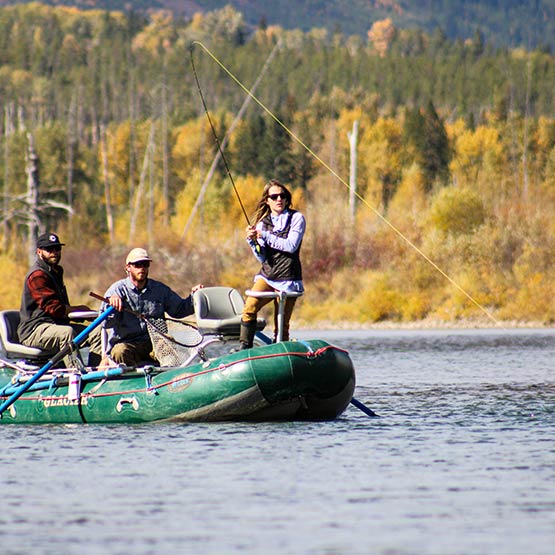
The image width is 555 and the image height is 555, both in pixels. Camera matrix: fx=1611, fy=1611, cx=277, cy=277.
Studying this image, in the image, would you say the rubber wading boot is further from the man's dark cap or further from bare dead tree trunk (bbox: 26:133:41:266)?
bare dead tree trunk (bbox: 26:133:41:266)

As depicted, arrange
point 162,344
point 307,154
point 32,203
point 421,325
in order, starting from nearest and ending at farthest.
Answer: point 162,344 → point 421,325 → point 32,203 → point 307,154

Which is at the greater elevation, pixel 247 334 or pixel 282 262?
pixel 282 262

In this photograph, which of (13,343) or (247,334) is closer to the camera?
(247,334)

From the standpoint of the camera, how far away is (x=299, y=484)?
31.5 feet

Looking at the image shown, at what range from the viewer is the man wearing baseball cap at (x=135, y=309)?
492 inches

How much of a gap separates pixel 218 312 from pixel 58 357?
131 cm

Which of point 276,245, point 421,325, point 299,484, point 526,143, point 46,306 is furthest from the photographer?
point 526,143

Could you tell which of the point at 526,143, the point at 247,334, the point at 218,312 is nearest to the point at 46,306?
the point at 218,312

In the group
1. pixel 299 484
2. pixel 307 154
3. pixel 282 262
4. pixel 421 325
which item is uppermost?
pixel 307 154

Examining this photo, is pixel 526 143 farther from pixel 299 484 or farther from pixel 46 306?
pixel 299 484

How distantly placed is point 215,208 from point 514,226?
60.4ft

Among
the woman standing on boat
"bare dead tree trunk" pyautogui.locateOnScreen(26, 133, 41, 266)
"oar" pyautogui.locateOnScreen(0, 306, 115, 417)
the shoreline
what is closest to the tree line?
"bare dead tree trunk" pyautogui.locateOnScreen(26, 133, 41, 266)

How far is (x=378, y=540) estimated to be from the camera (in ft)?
25.5

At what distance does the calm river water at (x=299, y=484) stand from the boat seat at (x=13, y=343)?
60 cm
